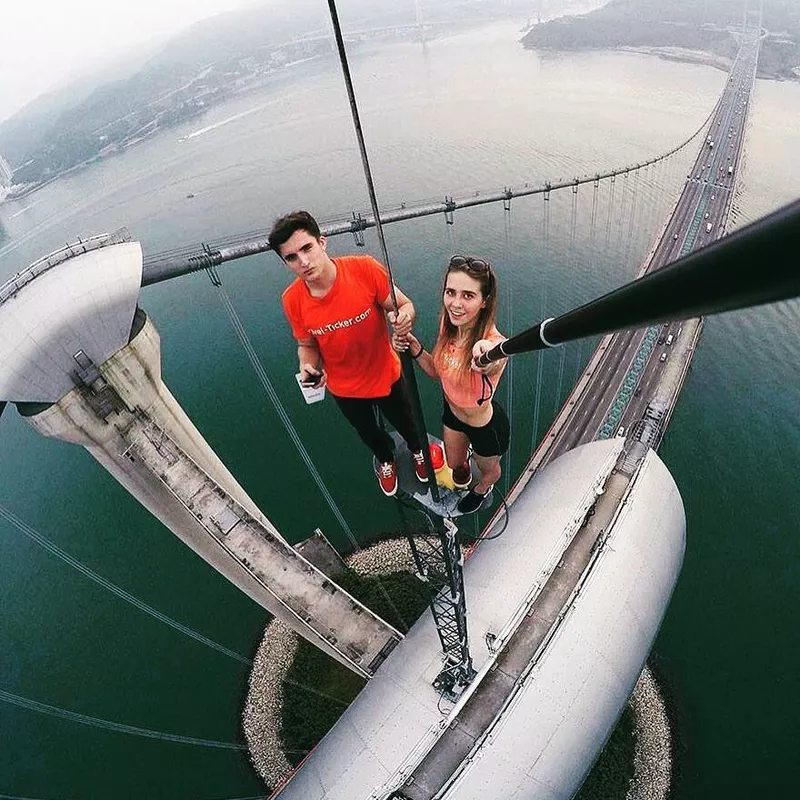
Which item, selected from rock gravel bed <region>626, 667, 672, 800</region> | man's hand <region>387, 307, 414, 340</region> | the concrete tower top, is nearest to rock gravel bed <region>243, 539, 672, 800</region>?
rock gravel bed <region>626, 667, 672, 800</region>

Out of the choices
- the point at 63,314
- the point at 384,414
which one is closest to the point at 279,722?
the point at 63,314

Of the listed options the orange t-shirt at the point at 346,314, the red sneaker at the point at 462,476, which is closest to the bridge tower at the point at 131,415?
the red sneaker at the point at 462,476

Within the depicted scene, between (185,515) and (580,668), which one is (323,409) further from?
(580,668)

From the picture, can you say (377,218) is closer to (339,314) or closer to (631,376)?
(339,314)

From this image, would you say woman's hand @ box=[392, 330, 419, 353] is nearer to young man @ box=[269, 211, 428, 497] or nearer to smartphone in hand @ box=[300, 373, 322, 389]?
young man @ box=[269, 211, 428, 497]

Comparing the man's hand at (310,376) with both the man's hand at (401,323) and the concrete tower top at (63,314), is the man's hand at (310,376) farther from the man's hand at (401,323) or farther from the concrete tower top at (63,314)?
the concrete tower top at (63,314)

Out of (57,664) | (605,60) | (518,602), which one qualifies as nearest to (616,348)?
(518,602)
